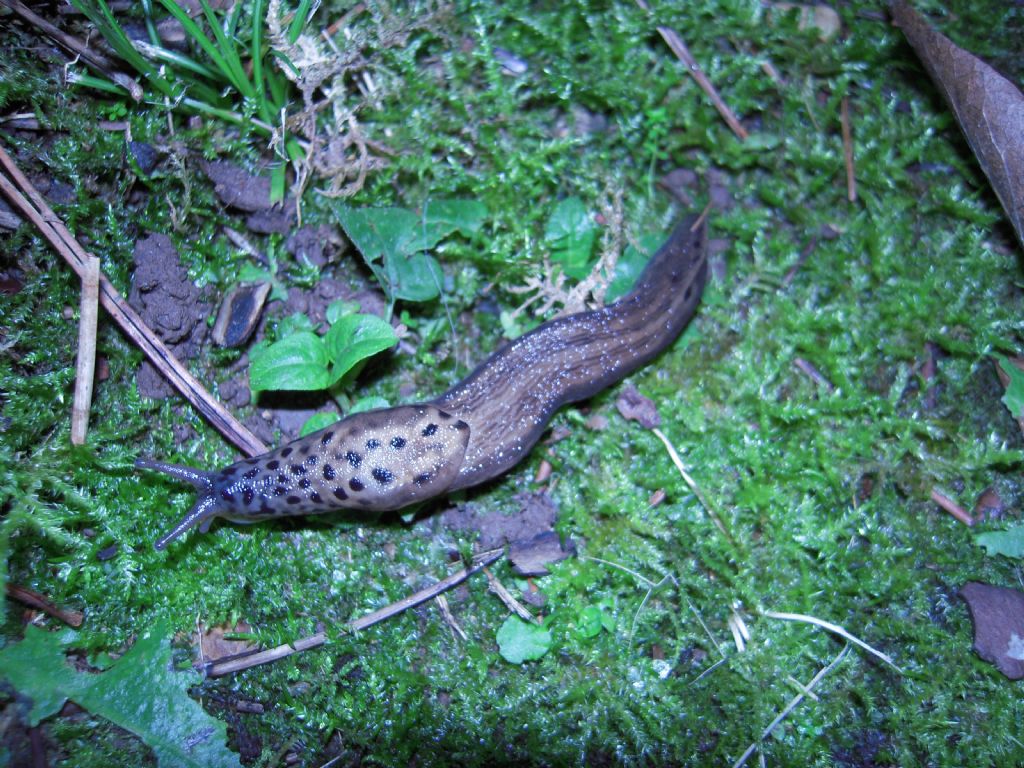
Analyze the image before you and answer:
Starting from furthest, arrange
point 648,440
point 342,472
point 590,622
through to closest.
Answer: point 648,440 → point 590,622 → point 342,472

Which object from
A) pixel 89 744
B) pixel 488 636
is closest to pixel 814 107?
pixel 488 636

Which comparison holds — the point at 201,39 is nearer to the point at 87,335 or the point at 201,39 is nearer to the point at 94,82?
the point at 94,82

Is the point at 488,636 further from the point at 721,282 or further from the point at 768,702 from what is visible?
the point at 721,282

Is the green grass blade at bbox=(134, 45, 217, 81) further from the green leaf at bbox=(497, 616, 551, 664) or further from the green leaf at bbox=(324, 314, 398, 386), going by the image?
the green leaf at bbox=(497, 616, 551, 664)

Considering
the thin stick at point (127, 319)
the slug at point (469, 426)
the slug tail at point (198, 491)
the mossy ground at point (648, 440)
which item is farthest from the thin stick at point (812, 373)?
the slug tail at point (198, 491)

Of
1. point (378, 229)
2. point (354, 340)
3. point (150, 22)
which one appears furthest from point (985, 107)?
point (150, 22)

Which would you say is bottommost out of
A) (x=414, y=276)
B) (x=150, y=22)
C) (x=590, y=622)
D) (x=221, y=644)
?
(x=221, y=644)

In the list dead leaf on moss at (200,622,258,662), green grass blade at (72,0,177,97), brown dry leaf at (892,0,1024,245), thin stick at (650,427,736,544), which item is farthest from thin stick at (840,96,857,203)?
dead leaf on moss at (200,622,258,662)
